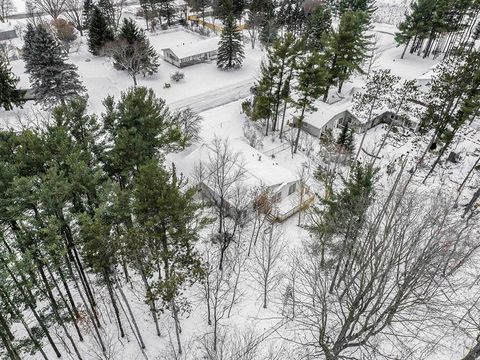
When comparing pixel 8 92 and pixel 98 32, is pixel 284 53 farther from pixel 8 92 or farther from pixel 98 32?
pixel 98 32

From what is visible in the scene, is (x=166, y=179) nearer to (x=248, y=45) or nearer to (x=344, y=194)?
(x=344, y=194)

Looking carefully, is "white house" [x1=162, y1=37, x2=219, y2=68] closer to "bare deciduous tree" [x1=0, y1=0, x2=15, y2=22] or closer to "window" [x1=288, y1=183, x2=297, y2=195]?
"window" [x1=288, y1=183, x2=297, y2=195]

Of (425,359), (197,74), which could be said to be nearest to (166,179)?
(425,359)

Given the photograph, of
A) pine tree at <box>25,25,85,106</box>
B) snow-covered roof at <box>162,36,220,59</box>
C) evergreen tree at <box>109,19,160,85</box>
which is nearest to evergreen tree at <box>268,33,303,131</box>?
evergreen tree at <box>109,19,160,85</box>

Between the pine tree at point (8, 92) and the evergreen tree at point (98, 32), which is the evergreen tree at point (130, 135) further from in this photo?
the evergreen tree at point (98, 32)

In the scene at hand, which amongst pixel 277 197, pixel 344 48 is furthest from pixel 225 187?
pixel 344 48
